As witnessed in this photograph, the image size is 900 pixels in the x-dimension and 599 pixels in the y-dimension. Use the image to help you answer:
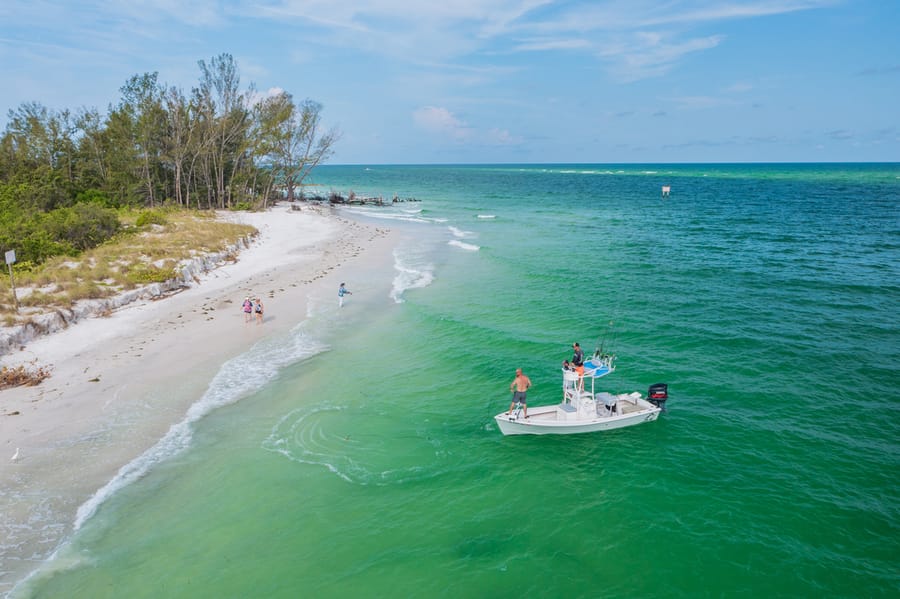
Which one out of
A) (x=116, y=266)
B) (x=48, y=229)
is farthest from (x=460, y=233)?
(x=48, y=229)

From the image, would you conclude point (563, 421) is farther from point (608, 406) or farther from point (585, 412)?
point (608, 406)

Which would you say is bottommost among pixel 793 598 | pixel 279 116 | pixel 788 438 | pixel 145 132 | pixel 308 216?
pixel 793 598

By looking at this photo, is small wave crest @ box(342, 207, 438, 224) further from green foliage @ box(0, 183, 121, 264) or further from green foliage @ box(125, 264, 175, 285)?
green foliage @ box(125, 264, 175, 285)

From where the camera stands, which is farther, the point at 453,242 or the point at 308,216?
the point at 308,216

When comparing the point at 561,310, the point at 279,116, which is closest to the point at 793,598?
the point at 561,310

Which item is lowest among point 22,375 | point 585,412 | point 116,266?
point 585,412

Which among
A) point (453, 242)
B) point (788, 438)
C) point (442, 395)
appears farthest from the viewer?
point (453, 242)

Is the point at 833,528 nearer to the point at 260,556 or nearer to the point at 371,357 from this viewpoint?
the point at 260,556

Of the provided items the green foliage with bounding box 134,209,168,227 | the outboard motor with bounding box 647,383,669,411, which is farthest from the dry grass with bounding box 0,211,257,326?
the outboard motor with bounding box 647,383,669,411

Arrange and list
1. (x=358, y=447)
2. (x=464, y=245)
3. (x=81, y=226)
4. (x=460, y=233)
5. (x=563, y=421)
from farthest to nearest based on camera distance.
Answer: (x=460, y=233), (x=464, y=245), (x=81, y=226), (x=563, y=421), (x=358, y=447)
